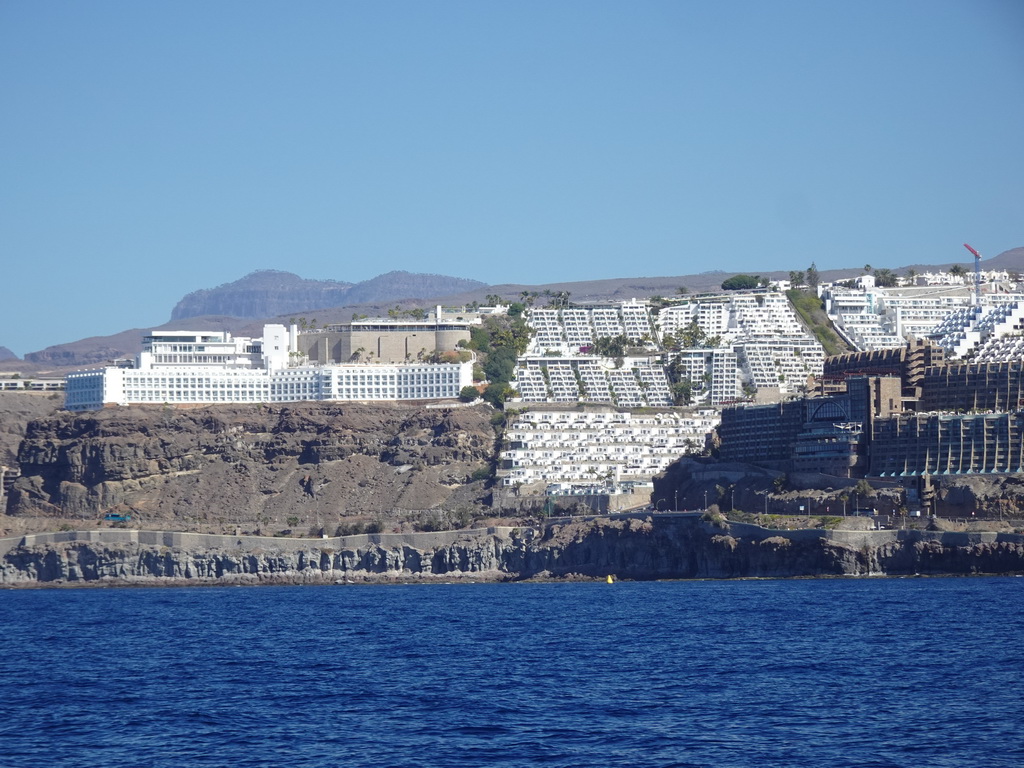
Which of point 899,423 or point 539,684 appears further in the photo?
point 899,423

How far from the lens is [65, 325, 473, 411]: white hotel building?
18650 cm

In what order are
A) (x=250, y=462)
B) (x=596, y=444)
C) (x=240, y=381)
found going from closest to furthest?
(x=250, y=462), (x=596, y=444), (x=240, y=381)

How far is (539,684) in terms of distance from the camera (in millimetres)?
63844

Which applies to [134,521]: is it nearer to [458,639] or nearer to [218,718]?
[458,639]

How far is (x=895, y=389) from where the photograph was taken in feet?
472

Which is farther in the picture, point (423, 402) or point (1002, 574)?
point (423, 402)

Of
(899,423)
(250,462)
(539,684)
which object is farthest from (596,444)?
(539,684)

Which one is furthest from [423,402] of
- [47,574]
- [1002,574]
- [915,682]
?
[915,682]

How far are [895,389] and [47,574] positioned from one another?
70.1m

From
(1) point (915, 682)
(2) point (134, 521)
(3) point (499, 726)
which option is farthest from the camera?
(2) point (134, 521)

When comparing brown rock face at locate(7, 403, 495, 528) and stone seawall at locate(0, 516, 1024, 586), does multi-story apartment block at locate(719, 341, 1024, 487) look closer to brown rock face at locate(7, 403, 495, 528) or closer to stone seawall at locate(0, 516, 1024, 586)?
stone seawall at locate(0, 516, 1024, 586)

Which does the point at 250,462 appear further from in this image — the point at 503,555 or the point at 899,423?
the point at 899,423

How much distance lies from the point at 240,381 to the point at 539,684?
129588 millimetres

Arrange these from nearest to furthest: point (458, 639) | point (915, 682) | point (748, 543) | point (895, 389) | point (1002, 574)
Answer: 1. point (915, 682)
2. point (458, 639)
3. point (1002, 574)
4. point (748, 543)
5. point (895, 389)
